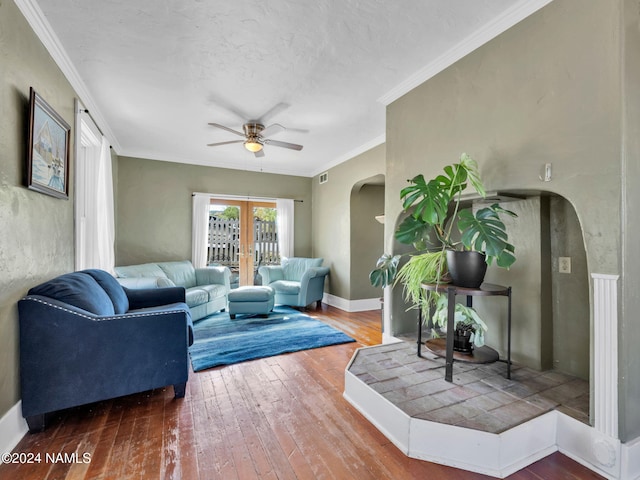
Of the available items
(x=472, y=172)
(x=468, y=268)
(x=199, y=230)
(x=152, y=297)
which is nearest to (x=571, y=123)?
(x=472, y=172)

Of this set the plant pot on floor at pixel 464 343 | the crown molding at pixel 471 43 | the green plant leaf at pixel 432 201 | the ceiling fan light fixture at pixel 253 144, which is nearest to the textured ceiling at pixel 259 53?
the crown molding at pixel 471 43

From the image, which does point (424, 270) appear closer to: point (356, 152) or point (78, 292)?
point (78, 292)

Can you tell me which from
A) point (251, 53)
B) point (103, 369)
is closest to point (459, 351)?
point (103, 369)

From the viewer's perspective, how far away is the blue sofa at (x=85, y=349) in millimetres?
1801

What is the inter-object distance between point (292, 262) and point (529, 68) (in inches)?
176

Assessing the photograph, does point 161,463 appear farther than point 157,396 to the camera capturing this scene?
No

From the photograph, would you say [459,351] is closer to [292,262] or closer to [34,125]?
[34,125]

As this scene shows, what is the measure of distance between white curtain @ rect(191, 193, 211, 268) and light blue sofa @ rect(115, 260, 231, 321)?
26cm

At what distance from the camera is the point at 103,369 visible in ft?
6.41

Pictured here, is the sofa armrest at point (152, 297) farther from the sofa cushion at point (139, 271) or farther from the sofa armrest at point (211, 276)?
the sofa armrest at point (211, 276)

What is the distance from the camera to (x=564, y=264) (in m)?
2.18

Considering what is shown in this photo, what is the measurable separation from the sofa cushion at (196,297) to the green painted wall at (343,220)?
89.8 inches

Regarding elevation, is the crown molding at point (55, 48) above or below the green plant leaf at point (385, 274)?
above

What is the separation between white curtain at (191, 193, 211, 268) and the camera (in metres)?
5.36
